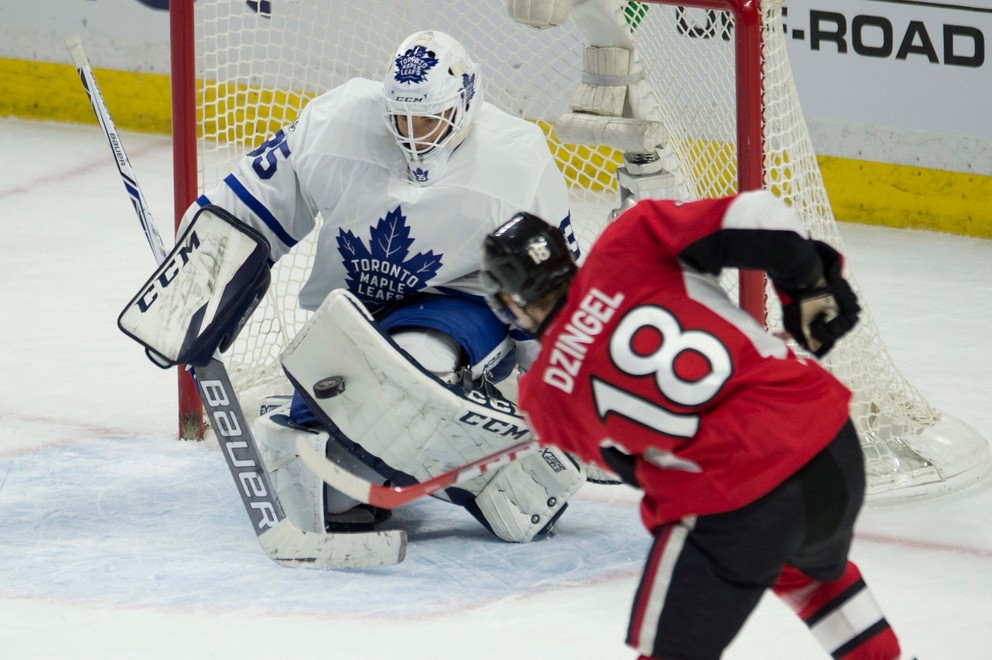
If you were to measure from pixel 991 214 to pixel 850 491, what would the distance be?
377 cm

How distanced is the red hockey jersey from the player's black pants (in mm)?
21

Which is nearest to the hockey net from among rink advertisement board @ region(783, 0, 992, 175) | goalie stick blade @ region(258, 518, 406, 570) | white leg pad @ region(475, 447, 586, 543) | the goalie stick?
white leg pad @ region(475, 447, 586, 543)

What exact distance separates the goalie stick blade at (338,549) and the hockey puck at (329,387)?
0.89 feet

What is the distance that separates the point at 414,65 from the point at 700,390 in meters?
1.25

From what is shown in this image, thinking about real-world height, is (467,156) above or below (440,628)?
above

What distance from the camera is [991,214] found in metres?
5.47

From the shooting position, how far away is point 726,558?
1925mm

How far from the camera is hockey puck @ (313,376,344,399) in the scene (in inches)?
115

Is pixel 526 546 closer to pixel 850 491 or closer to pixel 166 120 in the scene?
pixel 850 491

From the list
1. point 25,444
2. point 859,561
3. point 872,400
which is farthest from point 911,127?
point 25,444

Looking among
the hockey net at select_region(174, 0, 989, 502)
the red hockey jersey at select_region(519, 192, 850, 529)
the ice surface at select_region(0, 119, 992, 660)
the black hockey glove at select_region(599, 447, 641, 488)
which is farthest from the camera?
the hockey net at select_region(174, 0, 989, 502)

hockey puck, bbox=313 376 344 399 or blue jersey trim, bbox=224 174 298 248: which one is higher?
blue jersey trim, bbox=224 174 298 248

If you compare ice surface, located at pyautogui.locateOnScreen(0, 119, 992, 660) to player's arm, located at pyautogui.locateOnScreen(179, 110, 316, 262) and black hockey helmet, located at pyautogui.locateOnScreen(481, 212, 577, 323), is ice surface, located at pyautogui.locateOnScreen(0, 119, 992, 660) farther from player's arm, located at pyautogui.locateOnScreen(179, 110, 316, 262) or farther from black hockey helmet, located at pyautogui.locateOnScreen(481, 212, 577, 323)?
black hockey helmet, located at pyautogui.locateOnScreen(481, 212, 577, 323)

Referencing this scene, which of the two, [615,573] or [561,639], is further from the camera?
[615,573]
